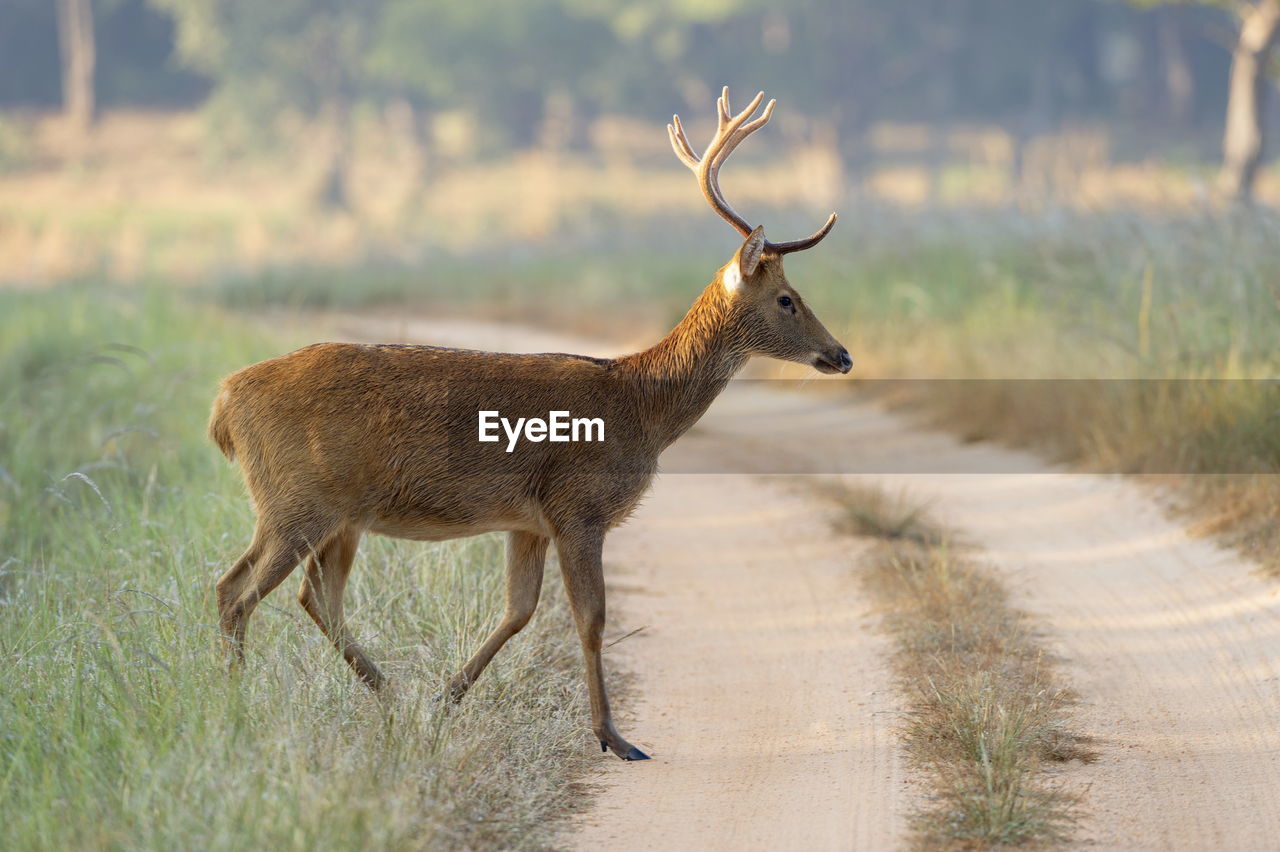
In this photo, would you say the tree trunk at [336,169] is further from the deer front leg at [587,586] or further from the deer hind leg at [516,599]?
the deer front leg at [587,586]

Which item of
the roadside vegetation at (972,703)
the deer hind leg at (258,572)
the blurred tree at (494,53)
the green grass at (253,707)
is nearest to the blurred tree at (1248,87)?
the roadside vegetation at (972,703)

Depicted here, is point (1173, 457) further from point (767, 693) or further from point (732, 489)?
point (767, 693)

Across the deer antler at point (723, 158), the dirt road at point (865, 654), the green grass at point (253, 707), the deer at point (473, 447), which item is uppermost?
the deer antler at point (723, 158)

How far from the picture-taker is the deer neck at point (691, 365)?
5.88 metres

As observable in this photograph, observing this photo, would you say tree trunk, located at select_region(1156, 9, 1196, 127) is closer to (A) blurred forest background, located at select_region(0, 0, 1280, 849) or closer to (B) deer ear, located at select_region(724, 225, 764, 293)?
(A) blurred forest background, located at select_region(0, 0, 1280, 849)

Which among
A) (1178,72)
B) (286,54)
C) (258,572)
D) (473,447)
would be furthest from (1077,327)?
(1178,72)

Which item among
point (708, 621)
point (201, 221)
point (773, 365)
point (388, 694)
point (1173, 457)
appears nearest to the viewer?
point (388, 694)

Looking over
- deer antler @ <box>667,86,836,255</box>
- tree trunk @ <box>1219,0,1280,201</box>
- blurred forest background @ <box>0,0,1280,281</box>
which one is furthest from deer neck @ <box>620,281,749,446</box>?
blurred forest background @ <box>0,0,1280,281</box>

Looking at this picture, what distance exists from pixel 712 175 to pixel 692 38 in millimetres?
46863

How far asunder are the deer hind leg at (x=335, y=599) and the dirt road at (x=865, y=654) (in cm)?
93

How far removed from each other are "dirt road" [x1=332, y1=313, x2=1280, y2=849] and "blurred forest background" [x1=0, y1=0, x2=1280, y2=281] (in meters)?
26.1

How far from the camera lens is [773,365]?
15625 millimetres

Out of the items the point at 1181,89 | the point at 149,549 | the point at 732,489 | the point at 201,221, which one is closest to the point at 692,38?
the point at 1181,89

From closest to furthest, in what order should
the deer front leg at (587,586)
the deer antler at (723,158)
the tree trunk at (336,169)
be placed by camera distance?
the deer front leg at (587,586), the deer antler at (723,158), the tree trunk at (336,169)
